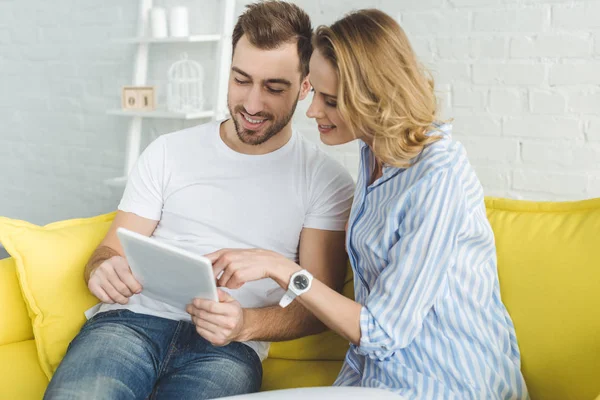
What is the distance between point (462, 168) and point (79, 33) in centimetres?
291

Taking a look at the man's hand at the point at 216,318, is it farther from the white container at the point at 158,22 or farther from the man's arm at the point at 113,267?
the white container at the point at 158,22

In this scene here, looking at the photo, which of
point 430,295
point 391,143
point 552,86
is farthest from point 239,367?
point 552,86

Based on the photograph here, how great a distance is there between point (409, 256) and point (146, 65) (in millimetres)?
2435

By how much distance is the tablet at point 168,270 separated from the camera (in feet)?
4.25

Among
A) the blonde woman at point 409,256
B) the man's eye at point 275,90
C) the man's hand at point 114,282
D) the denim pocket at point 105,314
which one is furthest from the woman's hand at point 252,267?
the man's eye at point 275,90

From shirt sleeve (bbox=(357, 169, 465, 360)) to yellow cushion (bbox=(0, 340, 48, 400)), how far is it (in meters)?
0.86

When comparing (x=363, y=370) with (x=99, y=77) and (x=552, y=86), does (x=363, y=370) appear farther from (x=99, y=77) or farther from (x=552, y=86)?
(x=99, y=77)

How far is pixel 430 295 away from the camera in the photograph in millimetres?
1337

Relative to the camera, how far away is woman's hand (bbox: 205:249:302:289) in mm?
1386

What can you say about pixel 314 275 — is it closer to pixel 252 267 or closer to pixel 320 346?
pixel 320 346

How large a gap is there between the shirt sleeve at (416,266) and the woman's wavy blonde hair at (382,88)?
4.0 inches

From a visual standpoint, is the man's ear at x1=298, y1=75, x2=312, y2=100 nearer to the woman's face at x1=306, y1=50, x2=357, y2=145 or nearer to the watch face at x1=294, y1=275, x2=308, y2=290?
the woman's face at x1=306, y1=50, x2=357, y2=145

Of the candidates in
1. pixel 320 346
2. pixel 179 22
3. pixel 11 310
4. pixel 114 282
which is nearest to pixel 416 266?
pixel 320 346

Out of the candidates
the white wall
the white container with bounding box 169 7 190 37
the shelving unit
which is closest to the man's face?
the white wall
